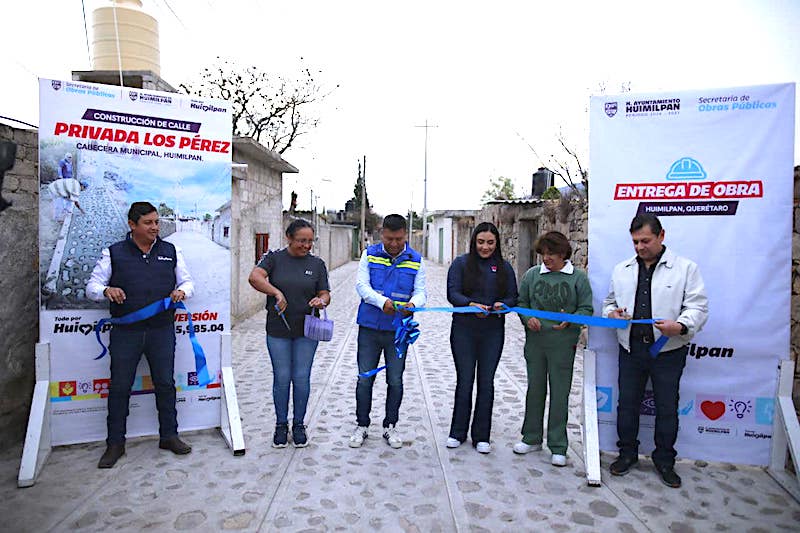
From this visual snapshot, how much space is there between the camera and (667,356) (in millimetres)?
3984

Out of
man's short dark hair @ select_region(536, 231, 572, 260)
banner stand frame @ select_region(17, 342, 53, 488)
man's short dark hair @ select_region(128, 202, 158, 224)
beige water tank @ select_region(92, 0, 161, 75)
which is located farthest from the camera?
beige water tank @ select_region(92, 0, 161, 75)

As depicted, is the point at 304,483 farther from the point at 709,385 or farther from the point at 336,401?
the point at 709,385

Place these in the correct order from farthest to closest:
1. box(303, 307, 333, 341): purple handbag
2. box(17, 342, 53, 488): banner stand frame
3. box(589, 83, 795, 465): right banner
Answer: box(303, 307, 333, 341): purple handbag, box(589, 83, 795, 465): right banner, box(17, 342, 53, 488): banner stand frame

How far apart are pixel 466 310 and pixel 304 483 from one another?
1725mm

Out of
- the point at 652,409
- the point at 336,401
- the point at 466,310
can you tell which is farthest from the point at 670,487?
the point at 336,401

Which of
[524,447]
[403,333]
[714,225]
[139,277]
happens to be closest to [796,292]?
[714,225]

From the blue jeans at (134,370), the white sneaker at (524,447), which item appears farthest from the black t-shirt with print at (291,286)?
the white sneaker at (524,447)

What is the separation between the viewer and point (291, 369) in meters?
4.62

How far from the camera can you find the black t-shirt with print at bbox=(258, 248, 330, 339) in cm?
446

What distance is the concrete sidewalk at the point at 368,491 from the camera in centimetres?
341

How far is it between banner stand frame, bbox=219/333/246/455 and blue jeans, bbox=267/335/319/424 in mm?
339

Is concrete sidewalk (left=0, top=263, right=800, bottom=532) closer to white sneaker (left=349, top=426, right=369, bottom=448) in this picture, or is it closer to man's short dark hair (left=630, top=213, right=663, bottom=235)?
white sneaker (left=349, top=426, right=369, bottom=448)

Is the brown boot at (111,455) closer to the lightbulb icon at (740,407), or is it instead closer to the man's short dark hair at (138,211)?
the man's short dark hair at (138,211)

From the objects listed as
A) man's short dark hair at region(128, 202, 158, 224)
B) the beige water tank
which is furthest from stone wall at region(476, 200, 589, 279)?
man's short dark hair at region(128, 202, 158, 224)
